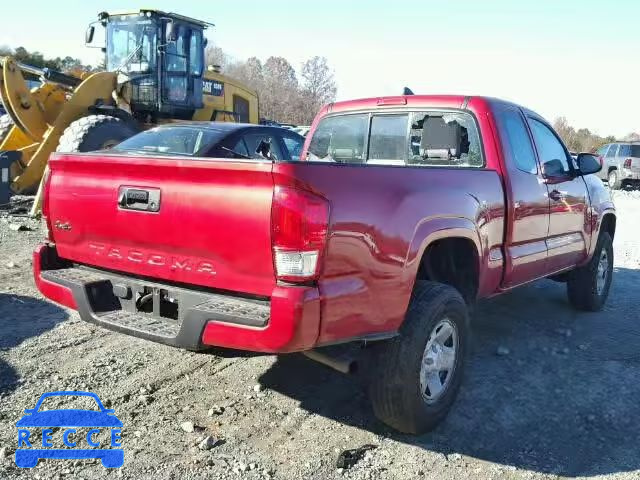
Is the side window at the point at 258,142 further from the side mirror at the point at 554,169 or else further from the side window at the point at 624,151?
the side window at the point at 624,151

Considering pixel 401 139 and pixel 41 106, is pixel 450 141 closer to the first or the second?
pixel 401 139

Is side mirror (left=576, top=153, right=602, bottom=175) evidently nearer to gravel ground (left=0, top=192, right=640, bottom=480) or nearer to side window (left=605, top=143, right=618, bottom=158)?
gravel ground (left=0, top=192, right=640, bottom=480)

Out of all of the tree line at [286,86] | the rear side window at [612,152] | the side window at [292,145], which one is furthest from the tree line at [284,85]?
the side window at [292,145]

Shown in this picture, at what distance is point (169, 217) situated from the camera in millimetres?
3152

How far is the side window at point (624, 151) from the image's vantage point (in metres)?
23.8

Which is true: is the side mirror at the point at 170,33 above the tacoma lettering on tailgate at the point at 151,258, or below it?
above

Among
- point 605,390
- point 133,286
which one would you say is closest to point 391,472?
point 133,286

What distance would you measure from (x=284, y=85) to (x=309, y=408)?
169 ft

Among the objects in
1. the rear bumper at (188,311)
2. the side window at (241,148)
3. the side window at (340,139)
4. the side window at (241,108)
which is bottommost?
the rear bumper at (188,311)

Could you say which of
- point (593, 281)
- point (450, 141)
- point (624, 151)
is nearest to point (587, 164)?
point (593, 281)

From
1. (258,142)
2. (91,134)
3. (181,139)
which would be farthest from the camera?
(91,134)

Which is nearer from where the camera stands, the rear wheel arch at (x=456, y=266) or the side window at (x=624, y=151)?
the rear wheel arch at (x=456, y=266)

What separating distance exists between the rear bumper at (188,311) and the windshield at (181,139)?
2699 millimetres

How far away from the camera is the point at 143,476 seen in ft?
9.75
